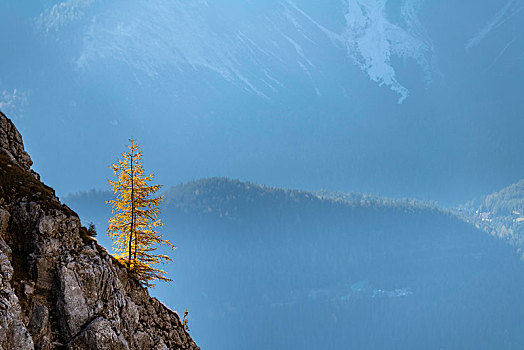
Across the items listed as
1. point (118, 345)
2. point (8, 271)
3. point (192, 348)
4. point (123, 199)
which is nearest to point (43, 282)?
point (8, 271)

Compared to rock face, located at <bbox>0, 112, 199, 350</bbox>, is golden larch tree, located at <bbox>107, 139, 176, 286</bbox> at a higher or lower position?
higher

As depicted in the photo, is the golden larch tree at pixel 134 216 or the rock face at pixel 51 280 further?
the golden larch tree at pixel 134 216

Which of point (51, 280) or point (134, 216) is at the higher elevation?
point (134, 216)

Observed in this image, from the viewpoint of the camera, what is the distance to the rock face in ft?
77.6

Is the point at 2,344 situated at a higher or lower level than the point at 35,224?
lower

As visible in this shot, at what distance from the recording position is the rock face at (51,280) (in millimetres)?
23656

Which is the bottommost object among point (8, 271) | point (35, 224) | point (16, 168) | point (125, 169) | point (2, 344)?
point (2, 344)

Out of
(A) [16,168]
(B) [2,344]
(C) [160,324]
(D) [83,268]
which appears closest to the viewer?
(B) [2,344]

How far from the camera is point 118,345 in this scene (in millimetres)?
26062

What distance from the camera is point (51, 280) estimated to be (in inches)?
973

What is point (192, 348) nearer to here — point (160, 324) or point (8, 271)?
point (160, 324)

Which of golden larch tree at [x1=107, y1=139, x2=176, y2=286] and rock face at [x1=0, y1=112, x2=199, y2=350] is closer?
rock face at [x1=0, y1=112, x2=199, y2=350]

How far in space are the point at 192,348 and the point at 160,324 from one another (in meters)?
3.00

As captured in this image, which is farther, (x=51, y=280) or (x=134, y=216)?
(x=134, y=216)
